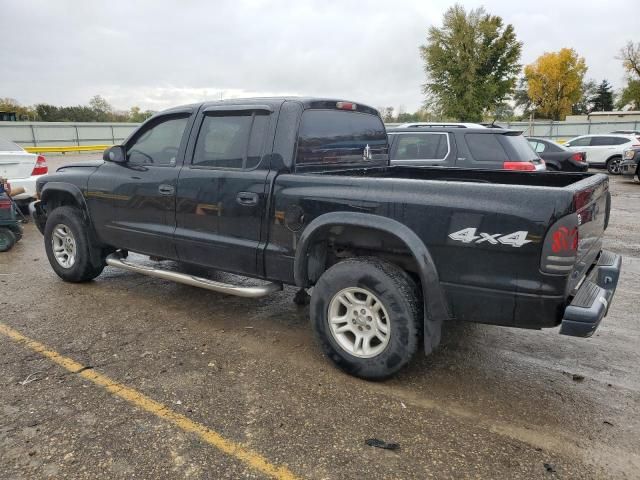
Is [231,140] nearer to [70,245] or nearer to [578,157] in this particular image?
[70,245]

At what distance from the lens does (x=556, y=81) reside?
220 feet

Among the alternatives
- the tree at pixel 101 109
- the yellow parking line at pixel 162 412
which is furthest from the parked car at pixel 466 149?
the tree at pixel 101 109

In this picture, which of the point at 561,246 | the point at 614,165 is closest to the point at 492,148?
the point at 561,246

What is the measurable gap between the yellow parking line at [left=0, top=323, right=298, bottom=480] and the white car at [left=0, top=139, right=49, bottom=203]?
210 inches

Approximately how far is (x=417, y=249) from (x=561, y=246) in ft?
2.56

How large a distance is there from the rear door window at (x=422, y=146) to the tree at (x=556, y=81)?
68.2 meters

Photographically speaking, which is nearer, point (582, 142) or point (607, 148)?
point (607, 148)

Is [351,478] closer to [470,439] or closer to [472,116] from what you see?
[470,439]

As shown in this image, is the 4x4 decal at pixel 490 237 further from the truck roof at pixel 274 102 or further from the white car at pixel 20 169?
the white car at pixel 20 169

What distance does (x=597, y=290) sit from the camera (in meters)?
3.13

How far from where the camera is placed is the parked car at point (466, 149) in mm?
7633

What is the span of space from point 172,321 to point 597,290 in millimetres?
3317

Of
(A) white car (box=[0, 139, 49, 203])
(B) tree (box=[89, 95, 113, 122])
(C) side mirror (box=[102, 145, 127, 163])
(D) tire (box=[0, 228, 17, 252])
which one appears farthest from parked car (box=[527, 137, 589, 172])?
(B) tree (box=[89, 95, 113, 122])

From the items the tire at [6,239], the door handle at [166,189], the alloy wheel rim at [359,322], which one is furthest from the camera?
the tire at [6,239]
